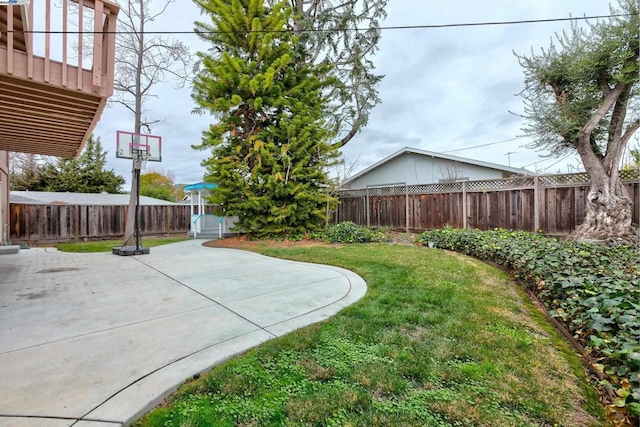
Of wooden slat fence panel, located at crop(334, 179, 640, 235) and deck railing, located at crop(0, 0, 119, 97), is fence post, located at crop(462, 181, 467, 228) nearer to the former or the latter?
wooden slat fence panel, located at crop(334, 179, 640, 235)

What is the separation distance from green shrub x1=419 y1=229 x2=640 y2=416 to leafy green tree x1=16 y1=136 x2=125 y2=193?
2380 cm

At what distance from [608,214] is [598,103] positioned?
252cm

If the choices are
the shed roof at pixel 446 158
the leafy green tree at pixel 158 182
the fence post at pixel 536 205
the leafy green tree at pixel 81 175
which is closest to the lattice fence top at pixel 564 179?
the fence post at pixel 536 205

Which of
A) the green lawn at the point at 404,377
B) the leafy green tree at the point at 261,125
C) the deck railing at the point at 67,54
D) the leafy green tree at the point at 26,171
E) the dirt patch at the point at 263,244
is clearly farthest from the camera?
the leafy green tree at the point at 26,171

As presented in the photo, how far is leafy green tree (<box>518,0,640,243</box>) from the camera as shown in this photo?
5855mm

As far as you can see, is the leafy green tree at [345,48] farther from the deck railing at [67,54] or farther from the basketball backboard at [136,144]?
the deck railing at [67,54]

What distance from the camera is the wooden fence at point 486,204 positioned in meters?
7.20

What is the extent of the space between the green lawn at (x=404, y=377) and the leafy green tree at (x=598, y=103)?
4.99 m

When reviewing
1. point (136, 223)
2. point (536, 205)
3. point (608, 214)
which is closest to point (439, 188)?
point (536, 205)

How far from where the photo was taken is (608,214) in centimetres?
622

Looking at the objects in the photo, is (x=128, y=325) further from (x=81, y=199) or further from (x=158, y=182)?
(x=158, y=182)

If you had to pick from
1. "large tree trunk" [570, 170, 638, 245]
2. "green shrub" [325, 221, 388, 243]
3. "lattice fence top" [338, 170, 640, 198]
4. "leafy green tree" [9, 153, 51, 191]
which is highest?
"leafy green tree" [9, 153, 51, 191]

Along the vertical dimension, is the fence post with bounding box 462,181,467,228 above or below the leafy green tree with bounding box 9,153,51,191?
below

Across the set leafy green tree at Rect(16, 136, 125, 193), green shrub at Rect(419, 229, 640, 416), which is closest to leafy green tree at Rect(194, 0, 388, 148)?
green shrub at Rect(419, 229, 640, 416)
